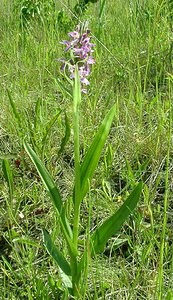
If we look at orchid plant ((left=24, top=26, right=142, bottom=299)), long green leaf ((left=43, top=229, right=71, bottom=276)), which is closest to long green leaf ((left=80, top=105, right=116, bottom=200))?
orchid plant ((left=24, top=26, right=142, bottom=299))

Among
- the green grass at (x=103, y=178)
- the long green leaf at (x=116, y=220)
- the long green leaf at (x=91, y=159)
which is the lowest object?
the green grass at (x=103, y=178)

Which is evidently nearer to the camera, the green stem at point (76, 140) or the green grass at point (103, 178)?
the green stem at point (76, 140)

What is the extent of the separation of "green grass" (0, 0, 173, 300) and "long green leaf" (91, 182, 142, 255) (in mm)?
46

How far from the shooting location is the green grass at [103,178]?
35.1 inches

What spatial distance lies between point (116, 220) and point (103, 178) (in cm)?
37

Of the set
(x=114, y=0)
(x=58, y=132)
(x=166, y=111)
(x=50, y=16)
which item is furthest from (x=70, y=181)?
(x=114, y=0)

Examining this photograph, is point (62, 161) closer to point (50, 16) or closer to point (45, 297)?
point (45, 297)

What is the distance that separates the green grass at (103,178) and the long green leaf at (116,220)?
5cm

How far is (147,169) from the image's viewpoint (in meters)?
1.28

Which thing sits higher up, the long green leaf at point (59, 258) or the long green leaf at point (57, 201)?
the long green leaf at point (57, 201)

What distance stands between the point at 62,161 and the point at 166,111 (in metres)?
0.36

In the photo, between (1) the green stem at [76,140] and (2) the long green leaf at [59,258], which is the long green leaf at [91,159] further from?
(2) the long green leaf at [59,258]

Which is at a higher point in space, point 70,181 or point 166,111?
point 166,111

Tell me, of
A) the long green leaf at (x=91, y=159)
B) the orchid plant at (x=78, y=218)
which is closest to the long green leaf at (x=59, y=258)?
the orchid plant at (x=78, y=218)
